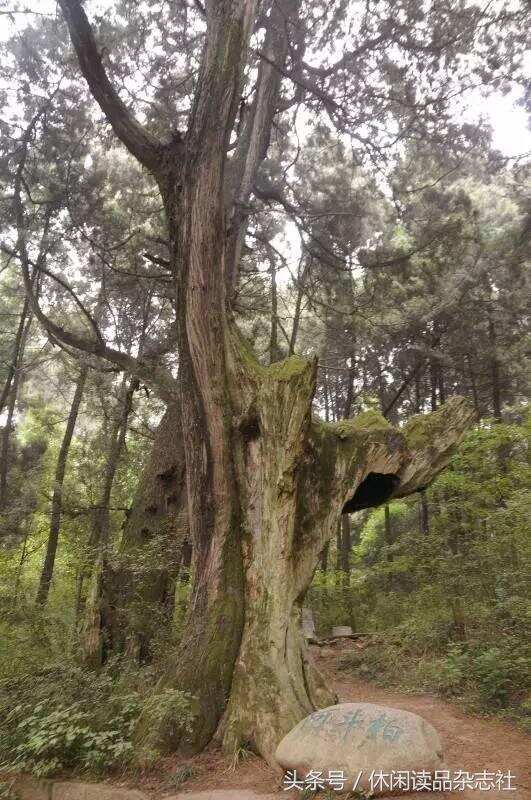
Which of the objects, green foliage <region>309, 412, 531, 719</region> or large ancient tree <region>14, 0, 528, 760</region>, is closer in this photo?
large ancient tree <region>14, 0, 528, 760</region>

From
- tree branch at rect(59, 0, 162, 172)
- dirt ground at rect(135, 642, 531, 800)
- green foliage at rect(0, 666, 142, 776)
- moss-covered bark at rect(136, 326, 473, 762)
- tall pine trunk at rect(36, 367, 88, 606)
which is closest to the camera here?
dirt ground at rect(135, 642, 531, 800)

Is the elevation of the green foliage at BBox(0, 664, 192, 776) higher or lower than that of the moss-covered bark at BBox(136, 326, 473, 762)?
lower

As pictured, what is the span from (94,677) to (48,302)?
33.2ft

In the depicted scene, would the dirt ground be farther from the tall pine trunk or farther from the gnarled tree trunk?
the tall pine trunk

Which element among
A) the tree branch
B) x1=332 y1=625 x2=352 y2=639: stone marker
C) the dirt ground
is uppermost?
the tree branch

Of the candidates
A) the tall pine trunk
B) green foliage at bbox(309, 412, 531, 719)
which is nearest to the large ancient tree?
green foliage at bbox(309, 412, 531, 719)

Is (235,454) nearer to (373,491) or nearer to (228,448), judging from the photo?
(228,448)

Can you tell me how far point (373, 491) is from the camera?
7.27 metres

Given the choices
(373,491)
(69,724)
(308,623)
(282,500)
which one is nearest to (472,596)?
(373,491)

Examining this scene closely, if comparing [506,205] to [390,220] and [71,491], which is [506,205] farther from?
[71,491]

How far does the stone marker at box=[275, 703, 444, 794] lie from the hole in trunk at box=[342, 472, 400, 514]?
9.78ft

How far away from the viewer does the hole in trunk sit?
6980mm

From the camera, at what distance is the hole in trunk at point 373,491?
6.98 metres

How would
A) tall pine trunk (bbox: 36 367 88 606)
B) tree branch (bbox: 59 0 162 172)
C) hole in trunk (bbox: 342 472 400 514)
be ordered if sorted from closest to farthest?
tree branch (bbox: 59 0 162 172)
hole in trunk (bbox: 342 472 400 514)
tall pine trunk (bbox: 36 367 88 606)
